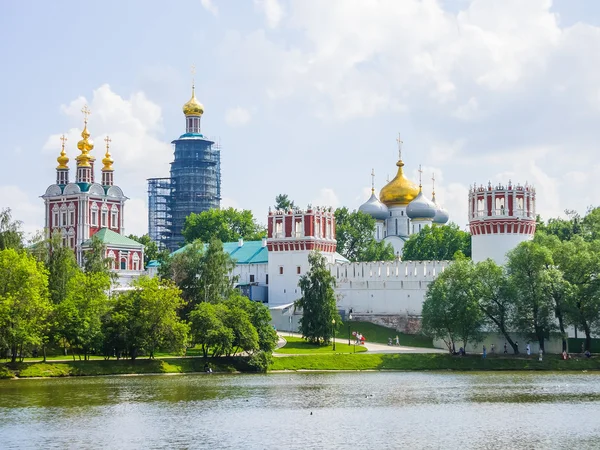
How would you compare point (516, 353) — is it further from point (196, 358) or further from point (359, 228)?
point (359, 228)

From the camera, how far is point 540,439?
29.8m

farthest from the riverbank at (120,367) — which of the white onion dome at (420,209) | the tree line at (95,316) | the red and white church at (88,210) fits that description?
the white onion dome at (420,209)

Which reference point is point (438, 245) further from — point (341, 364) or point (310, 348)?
point (341, 364)

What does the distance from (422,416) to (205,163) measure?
98570 mm

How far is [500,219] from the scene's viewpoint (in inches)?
2685

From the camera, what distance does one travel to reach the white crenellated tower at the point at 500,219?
68312 mm

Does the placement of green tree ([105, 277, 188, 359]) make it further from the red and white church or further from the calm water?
the red and white church

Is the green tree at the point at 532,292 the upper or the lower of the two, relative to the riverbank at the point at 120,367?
upper

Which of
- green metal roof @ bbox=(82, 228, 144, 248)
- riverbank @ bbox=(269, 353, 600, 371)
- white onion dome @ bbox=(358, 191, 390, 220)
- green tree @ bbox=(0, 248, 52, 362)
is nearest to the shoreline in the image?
riverbank @ bbox=(269, 353, 600, 371)

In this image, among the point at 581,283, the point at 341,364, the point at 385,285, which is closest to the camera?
the point at 341,364

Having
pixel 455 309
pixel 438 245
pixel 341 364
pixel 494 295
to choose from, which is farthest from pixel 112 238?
pixel 494 295

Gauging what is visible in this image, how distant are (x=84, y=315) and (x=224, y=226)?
55.0 meters

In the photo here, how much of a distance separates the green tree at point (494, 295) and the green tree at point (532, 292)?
60 centimetres

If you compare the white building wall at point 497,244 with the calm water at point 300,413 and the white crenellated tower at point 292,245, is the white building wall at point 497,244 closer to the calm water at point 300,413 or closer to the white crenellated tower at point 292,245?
the white crenellated tower at point 292,245
